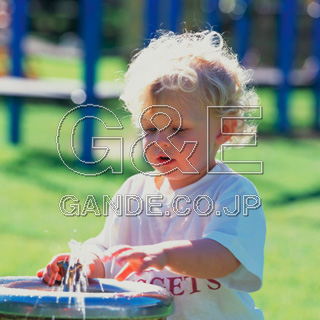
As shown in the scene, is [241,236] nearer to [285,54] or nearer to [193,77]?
[193,77]

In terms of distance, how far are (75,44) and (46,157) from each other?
19.9 meters

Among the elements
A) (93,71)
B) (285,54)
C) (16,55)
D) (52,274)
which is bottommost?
(52,274)

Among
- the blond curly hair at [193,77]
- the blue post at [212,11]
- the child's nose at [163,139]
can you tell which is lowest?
the child's nose at [163,139]

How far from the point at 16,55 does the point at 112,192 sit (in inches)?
134

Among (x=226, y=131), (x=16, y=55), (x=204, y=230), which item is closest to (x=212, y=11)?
(x=16, y=55)

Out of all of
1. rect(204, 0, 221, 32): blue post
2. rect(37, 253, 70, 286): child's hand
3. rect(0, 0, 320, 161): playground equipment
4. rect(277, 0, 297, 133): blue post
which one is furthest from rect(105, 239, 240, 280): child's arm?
rect(204, 0, 221, 32): blue post

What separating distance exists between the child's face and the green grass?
0.47 meters

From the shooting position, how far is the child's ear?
239 cm

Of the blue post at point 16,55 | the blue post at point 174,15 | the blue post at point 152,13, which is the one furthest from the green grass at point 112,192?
the blue post at point 152,13

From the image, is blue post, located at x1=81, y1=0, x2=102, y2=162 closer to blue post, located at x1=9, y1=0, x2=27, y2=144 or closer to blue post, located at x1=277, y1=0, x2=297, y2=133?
blue post, located at x1=9, y1=0, x2=27, y2=144

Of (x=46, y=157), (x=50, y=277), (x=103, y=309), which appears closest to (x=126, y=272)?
(x=103, y=309)

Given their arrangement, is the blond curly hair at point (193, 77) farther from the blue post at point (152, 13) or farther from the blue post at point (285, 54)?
the blue post at point (285, 54)

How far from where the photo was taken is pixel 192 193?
2334 millimetres

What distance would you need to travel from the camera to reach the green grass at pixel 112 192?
12.9ft
